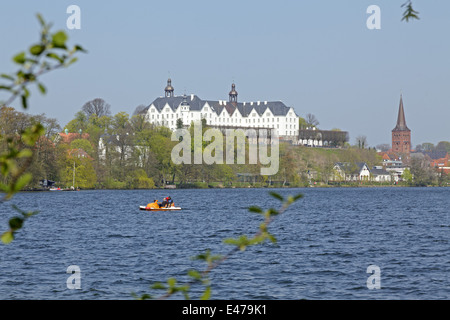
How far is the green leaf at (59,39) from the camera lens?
9.50 feet

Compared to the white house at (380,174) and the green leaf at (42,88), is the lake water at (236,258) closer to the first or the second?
the green leaf at (42,88)

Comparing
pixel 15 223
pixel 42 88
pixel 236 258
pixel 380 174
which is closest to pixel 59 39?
pixel 42 88

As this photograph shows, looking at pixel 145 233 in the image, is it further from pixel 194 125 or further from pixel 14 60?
pixel 194 125

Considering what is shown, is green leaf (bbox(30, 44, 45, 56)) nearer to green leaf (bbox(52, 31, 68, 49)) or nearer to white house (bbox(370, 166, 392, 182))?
green leaf (bbox(52, 31, 68, 49))

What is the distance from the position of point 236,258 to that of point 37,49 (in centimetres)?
2672

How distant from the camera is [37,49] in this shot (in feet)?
9.61

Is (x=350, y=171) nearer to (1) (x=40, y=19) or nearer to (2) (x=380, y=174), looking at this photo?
(2) (x=380, y=174)

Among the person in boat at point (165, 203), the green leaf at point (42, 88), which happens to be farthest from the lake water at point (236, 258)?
the person in boat at point (165, 203)

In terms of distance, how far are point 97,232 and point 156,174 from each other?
69132mm

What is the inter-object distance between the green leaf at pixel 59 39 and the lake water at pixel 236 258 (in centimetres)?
519

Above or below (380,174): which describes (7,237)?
below
